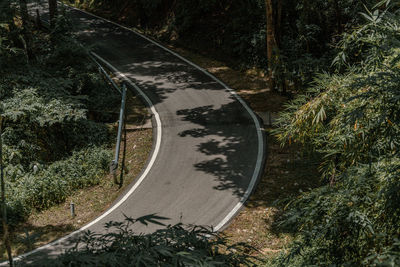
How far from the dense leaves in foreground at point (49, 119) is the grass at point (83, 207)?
0.40 meters

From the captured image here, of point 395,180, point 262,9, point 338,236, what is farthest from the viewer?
point 262,9

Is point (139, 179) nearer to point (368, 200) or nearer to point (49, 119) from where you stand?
point (49, 119)

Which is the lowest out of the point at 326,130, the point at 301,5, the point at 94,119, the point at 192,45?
the point at 94,119

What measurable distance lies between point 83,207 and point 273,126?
855 cm

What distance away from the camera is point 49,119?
15266 millimetres

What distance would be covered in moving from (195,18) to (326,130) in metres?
21.8

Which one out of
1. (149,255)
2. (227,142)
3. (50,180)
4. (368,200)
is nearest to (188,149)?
(227,142)

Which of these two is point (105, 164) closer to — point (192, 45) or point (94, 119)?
point (94, 119)

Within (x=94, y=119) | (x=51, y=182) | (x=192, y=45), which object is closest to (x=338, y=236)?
(x=51, y=182)

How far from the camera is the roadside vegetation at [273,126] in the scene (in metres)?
4.10

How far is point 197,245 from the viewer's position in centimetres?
414

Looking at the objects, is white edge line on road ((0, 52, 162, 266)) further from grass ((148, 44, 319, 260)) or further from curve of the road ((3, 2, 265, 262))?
grass ((148, 44, 319, 260))

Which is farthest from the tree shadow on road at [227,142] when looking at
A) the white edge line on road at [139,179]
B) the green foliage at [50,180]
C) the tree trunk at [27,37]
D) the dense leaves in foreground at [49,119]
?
the tree trunk at [27,37]

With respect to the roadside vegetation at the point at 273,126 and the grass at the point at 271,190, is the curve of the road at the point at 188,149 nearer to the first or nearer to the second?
the grass at the point at 271,190
